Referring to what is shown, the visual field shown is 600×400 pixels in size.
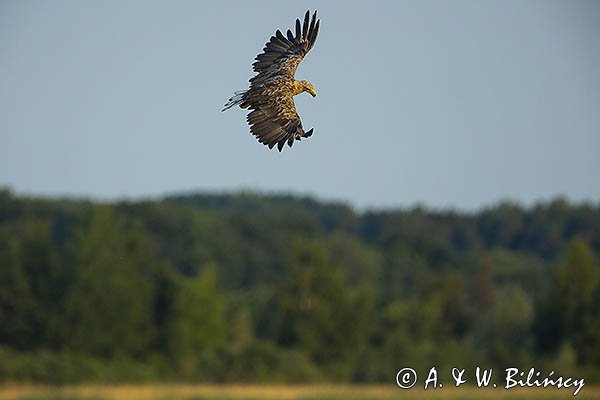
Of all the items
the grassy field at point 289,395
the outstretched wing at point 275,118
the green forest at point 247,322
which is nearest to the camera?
the outstretched wing at point 275,118

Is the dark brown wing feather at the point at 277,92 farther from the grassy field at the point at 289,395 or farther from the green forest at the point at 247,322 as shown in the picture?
the green forest at the point at 247,322

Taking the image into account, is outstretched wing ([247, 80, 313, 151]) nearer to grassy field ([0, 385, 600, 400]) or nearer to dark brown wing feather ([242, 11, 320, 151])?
dark brown wing feather ([242, 11, 320, 151])

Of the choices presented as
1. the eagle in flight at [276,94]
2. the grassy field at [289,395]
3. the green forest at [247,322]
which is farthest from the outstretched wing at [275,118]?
the green forest at [247,322]

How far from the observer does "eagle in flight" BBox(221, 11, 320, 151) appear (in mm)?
13977

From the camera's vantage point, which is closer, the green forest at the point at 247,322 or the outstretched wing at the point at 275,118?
the outstretched wing at the point at 275,118

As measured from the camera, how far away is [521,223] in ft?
441

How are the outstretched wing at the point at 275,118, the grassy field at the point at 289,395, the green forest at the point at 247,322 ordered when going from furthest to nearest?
the green forest at the point at 247,322
the grassy field at the point at 289,395
the outstretched wing at the point at 275,118

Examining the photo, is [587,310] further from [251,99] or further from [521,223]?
[521,223]

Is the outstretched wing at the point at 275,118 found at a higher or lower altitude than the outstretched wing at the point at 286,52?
lower

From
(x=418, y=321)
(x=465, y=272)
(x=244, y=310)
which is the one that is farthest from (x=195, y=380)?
(x=465, y=272)

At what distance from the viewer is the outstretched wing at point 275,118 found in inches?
548

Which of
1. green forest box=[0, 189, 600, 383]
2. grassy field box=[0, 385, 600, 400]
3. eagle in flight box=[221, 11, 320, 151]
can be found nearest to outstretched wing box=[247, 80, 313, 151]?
eagle in flight box=[221, 11, 320, 151]

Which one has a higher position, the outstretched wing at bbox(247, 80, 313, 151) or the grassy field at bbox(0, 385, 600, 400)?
the outstretched wing at bbox(247, 80, 313, 151)

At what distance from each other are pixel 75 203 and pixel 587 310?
6774 cm
